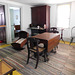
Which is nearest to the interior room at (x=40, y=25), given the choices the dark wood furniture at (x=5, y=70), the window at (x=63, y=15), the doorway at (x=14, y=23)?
the window at (x=63, y=15)

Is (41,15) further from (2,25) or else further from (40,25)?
(2,25)

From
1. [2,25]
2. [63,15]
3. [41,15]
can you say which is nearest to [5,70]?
[2,25]

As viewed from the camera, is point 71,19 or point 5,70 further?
point 71,19

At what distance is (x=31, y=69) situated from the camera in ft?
7.26

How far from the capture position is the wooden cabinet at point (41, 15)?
4.86m

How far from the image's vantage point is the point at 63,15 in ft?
16.2

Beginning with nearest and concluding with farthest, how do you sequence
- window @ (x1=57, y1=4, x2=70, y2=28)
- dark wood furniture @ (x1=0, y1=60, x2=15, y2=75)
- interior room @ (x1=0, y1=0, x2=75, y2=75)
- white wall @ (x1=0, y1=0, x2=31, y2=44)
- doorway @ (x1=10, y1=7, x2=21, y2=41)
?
dark wood furniture @ (x1=0, y1=60, x2=15, y2=75) < interior room @ (x1=0, y1=0, x2=75, y2=75) < white wall @ (x1=0, y1=0, x2=31, y2=44) < window @ (x1=57, y1=4, x2=70, y2=28) < doorway @ (x1=10, y1=7, x2=21, y2=41)

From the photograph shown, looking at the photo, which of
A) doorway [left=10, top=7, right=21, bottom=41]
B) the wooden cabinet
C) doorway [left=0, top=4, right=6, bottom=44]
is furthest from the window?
doorway [left=0, top=4, right=6, bottom=44]

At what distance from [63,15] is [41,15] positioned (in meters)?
1.35

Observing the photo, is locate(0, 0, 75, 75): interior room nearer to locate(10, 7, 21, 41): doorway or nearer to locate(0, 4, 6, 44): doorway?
locate(0, 4, 6, 44): doorway

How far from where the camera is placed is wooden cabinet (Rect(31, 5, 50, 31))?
191 inches

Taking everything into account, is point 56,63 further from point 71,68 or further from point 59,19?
point 59,19

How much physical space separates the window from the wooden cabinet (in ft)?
2.24

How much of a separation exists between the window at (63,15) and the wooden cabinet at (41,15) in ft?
2.24
